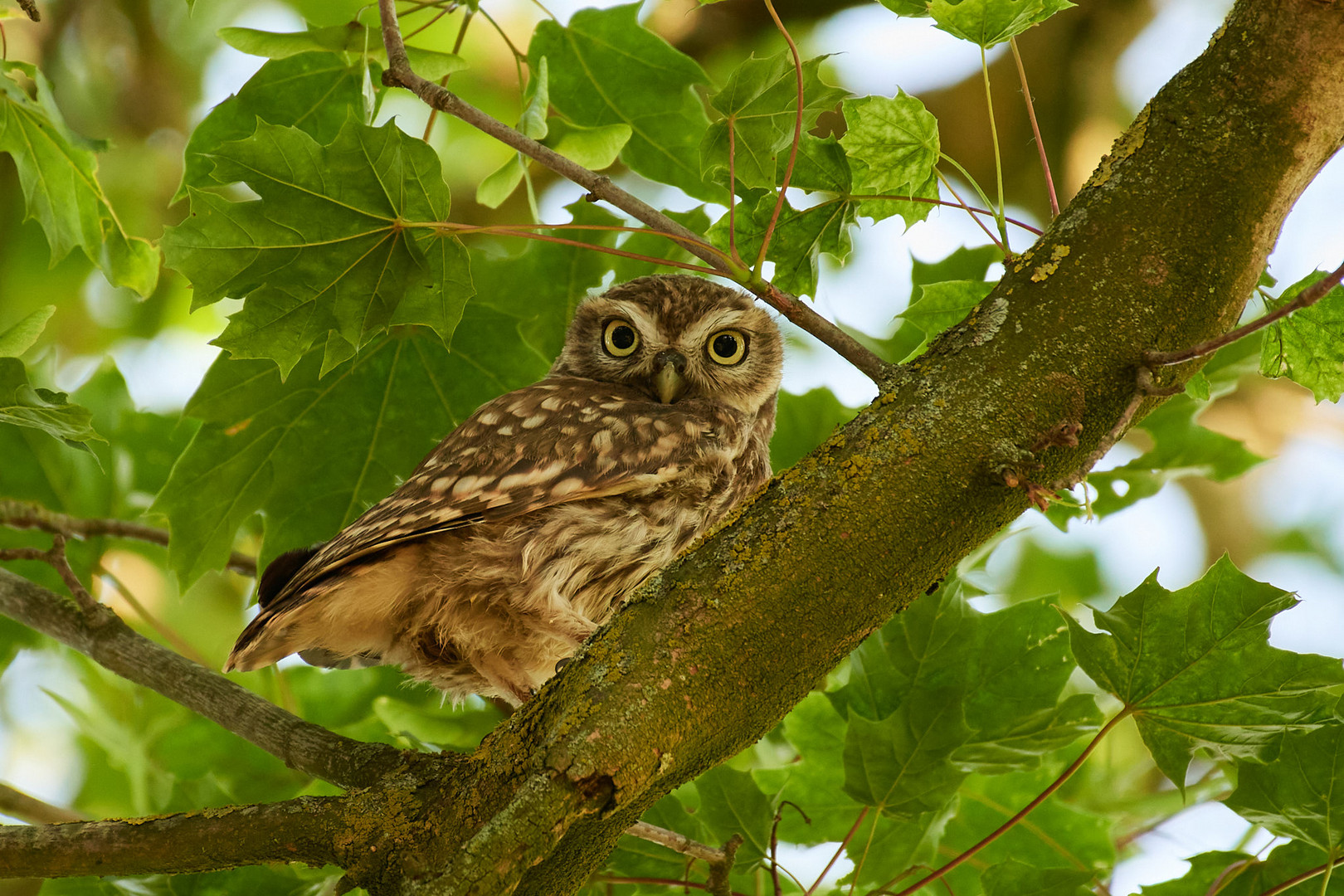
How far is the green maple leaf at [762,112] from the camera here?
2307 mm

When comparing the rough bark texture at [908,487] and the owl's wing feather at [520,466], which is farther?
the owl's wing feather at [520,466]

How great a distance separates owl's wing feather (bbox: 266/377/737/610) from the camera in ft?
9.18

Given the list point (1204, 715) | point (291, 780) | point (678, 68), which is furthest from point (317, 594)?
point (1204, 715)

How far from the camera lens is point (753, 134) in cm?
240

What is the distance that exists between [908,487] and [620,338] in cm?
227

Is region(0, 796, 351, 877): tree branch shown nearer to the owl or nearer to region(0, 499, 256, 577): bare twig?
A: the owl

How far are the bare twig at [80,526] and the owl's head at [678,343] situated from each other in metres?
1.33

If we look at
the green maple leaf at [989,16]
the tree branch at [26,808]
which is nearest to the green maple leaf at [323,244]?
the green maple leaf at [989,16]

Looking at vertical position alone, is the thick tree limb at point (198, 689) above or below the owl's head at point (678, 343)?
below

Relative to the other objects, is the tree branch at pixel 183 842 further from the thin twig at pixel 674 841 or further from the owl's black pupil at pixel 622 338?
the owl's black pupil at pixel 622 338

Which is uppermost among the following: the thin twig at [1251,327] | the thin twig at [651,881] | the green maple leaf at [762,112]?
the green maple leaf at [762,112]

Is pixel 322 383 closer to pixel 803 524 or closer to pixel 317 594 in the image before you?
pixel 317 594

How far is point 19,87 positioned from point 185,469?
101cm

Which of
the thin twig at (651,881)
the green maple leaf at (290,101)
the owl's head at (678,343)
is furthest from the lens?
the owl's head at (678,343)
